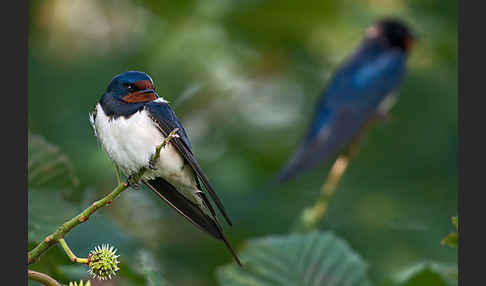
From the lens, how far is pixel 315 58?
2.82 meters

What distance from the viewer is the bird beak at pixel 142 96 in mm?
537

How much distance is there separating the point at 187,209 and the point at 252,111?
80.8 inches

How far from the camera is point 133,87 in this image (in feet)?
1.76

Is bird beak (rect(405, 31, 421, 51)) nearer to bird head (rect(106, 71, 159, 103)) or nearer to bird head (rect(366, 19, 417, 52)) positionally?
bird head (rect(366, 19, 417, 52))

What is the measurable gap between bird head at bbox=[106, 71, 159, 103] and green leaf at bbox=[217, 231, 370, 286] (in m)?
0.57

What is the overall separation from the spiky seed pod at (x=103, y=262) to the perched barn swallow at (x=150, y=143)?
0.06m

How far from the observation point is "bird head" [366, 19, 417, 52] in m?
3.22

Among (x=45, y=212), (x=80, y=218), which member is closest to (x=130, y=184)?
(x=80, y=218)

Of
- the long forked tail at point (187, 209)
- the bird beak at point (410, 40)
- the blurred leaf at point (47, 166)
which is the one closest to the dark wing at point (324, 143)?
the bird beak at point (410, 40)

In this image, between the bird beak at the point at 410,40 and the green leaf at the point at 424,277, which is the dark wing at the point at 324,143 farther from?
the green leaf at the point at 424,277

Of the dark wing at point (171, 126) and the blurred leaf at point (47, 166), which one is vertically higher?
the blurred leaf at point (47, 166)

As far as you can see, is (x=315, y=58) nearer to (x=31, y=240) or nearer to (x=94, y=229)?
(x=94, y=229)

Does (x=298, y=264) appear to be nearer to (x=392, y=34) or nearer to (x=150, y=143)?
(x=150, y=143)

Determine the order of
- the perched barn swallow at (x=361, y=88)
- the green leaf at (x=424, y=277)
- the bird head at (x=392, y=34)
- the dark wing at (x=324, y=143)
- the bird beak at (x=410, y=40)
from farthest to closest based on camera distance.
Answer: the bird head at (x=392, y=34)
the bird beak at (x=410, y=40)
the perched barn swallow at (x=361, y=88)
the dark wing at (x=324, y=143)
the green leaf at (x=424, y=277)
